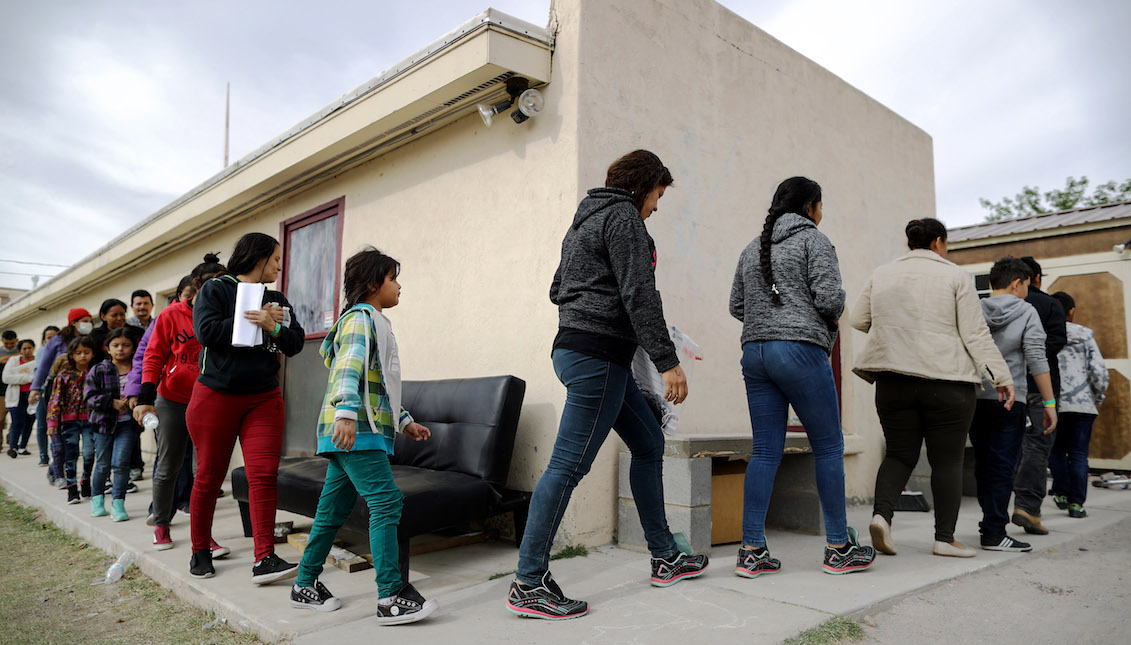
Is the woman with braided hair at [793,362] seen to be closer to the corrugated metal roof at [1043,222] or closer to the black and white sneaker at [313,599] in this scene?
the black and white sneaker at [313,599]

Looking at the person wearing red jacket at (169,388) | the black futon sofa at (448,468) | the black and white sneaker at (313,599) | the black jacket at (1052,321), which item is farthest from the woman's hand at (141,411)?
the black jacket at (1052,321)

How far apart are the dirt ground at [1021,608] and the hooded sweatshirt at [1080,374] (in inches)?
70.0

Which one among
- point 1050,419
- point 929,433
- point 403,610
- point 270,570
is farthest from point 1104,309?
point 270,570

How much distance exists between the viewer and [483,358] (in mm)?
4879

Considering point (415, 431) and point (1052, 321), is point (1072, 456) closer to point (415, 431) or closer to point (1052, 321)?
point (1052, 321)

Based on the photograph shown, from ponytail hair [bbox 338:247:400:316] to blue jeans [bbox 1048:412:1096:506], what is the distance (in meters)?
5.02

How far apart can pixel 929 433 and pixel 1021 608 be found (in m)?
0.97

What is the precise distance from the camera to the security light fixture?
4.52 metres

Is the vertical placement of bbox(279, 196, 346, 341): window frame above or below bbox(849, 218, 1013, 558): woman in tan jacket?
above

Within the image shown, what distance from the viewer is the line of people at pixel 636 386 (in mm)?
2879

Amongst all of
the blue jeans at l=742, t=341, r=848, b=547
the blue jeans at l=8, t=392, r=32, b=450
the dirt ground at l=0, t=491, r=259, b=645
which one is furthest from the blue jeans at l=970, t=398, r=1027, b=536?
the blue jeans at l=8, t=392, r=32, b=450

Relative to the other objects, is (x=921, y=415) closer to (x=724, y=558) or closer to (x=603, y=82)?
(x=724, y=558)

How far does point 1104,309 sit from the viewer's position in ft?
27.5

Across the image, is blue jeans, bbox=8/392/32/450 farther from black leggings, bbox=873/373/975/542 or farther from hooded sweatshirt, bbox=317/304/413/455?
black leggings, bbox=873/373/975/542
